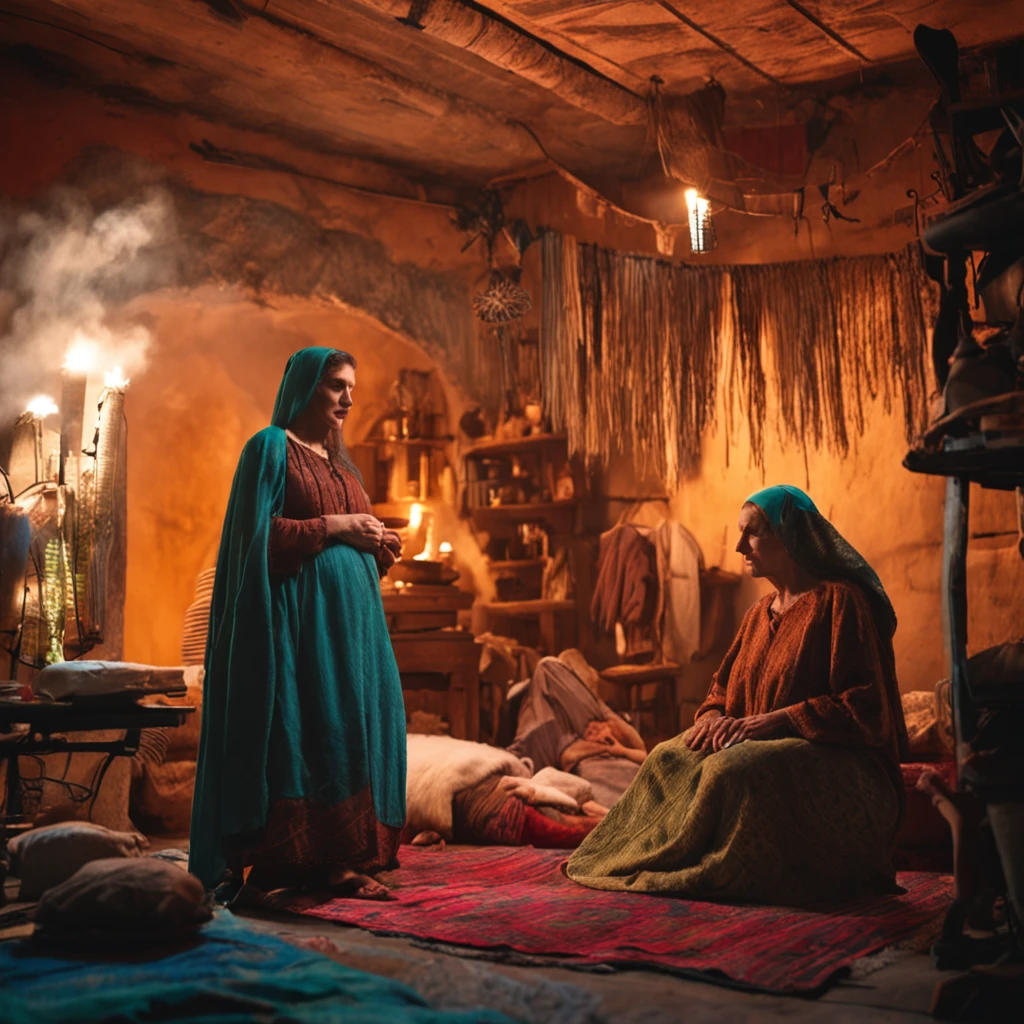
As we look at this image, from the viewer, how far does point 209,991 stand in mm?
2814

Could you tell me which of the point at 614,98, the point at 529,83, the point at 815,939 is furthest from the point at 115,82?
the point at 815,939

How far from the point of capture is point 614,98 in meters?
7.54

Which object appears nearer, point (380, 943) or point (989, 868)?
point (989, 868)

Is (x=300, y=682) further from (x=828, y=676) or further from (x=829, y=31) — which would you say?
(x=829, y=31)

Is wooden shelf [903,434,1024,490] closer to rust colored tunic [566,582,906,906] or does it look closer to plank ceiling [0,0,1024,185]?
rust colored tunic [566,582,906,906]

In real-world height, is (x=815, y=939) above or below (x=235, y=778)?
below

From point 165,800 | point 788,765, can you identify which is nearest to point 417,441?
point 165,800

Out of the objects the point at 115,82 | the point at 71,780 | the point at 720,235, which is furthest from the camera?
the point at 720,235

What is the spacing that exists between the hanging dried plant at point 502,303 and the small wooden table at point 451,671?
8.04ft

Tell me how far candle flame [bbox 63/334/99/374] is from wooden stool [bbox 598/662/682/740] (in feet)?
12.7

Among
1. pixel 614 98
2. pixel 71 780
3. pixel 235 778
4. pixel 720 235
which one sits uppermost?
pixel 614 98

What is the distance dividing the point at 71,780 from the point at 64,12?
4375 millimetres

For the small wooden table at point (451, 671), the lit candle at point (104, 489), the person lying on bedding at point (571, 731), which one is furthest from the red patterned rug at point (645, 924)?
the small wooden table at point (451, 671)

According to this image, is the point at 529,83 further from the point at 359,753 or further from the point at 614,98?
the point at 359,753
